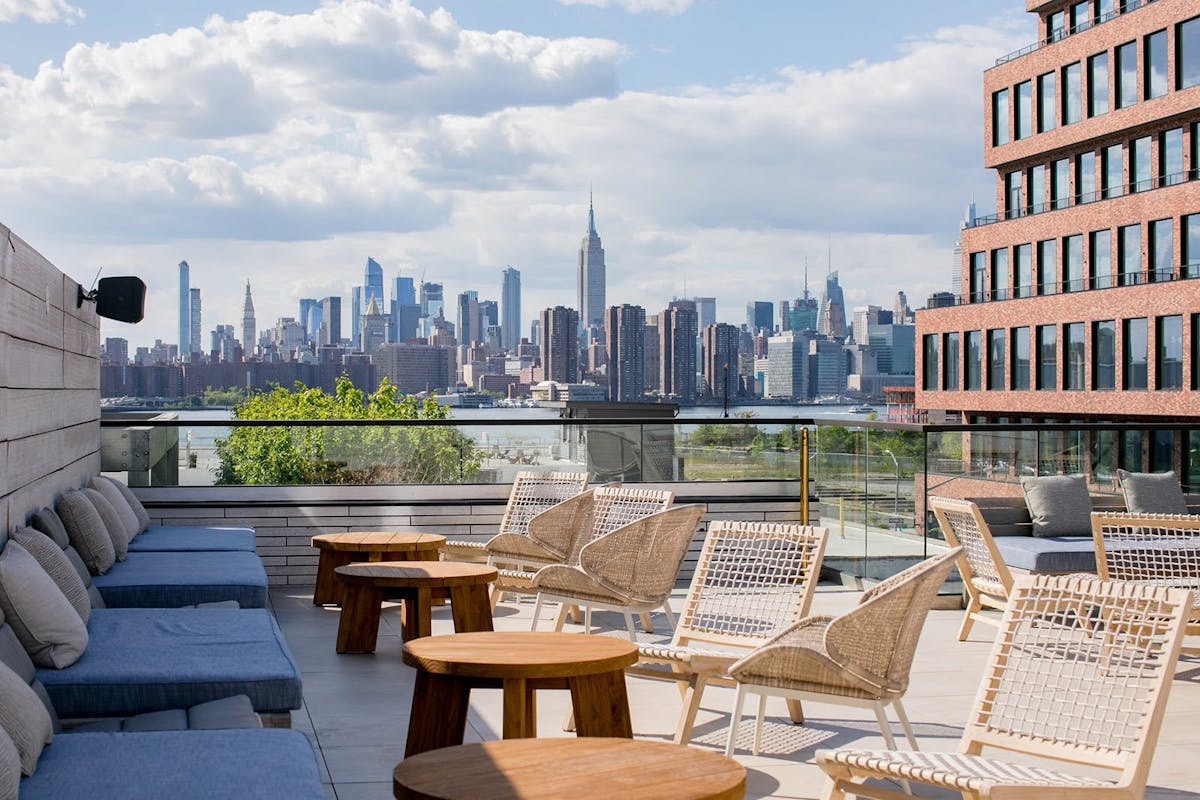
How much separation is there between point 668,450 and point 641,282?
358 feet

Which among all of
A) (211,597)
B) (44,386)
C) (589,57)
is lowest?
(211,597)

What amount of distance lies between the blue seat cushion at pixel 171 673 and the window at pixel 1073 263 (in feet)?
120

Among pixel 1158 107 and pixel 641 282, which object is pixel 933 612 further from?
pixel 641 282

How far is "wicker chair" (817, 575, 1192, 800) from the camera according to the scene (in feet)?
9.98

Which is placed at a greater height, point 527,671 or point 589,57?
point 589,57

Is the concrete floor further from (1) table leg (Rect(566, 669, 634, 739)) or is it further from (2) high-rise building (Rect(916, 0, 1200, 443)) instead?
(2) high-rise building (Rect(916, 0, 1200, 443))

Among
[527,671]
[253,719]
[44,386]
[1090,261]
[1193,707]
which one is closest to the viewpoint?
[253,719]

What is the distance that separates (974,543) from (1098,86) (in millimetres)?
33366

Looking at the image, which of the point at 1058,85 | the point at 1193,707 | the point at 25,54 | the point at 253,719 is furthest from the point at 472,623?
the point at 1058,85

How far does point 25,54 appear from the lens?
11.6 meters

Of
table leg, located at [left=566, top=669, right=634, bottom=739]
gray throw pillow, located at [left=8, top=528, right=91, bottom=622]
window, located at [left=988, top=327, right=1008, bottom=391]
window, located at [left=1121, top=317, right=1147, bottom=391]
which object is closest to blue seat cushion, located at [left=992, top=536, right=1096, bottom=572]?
table leg, located at [left=566, top=669, right=634, bottom=739]

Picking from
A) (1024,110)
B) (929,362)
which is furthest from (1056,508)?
(929,362)

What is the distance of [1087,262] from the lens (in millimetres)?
37406

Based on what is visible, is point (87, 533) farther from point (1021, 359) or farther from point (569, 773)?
point (1021, 359)
